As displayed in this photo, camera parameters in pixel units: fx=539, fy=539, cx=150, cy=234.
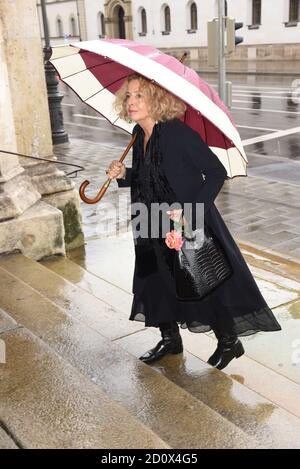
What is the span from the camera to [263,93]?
20984 millimetres

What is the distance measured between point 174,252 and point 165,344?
0.64 meters

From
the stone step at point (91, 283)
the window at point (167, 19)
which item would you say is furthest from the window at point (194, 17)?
the stone step at point (91, 283)

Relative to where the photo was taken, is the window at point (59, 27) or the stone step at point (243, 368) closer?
the stone step at point (243, 368)

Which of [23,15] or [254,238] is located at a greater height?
[23,15]

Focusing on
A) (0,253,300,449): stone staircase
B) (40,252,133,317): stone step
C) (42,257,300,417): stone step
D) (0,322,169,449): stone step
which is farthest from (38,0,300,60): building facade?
(0,322,169,449): stone step

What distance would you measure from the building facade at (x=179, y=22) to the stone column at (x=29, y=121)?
30.3 meters

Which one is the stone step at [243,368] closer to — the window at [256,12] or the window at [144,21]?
the window at [256,12]

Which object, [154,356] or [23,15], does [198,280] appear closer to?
[154,356]

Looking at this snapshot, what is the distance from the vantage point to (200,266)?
2842 millimetres

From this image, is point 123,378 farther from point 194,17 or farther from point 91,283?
point 194,17

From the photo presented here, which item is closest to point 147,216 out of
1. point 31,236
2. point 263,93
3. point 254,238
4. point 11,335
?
point 11,335

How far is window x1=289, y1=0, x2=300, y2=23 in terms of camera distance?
32875 millimetres

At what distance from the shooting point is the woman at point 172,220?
9.13 ft
